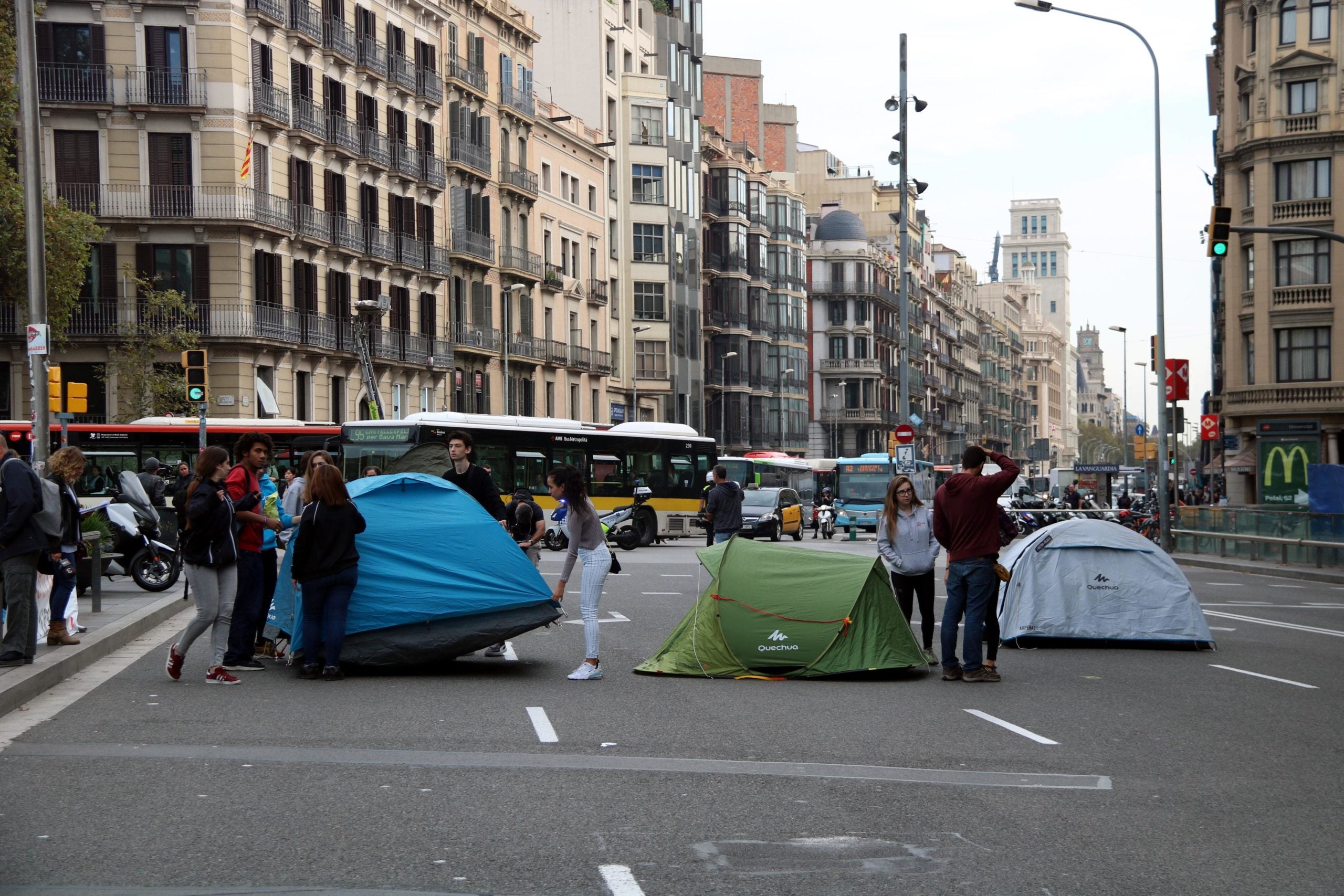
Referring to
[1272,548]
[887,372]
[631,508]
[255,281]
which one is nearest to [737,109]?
[887,372]

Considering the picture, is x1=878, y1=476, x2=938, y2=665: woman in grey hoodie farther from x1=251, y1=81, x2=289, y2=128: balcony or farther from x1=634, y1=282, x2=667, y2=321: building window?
x1=634, y1=282, x2=667, y2=321: building window

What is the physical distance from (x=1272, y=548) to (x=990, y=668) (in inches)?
861

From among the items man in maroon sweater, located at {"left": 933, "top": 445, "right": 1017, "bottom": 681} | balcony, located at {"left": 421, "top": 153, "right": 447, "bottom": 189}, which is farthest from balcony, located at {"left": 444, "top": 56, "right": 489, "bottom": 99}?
man in maroon sweater, located at {"left": 933, "top": 445, "right": 1017, "bottom": 681}

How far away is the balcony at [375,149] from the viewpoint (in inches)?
2256

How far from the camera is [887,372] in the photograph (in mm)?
122688

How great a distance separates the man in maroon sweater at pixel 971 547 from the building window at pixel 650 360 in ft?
218

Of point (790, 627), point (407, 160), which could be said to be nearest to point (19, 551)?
point (790, 627)

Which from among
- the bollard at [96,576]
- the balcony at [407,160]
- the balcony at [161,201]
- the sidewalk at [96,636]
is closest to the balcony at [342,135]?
the balcony at [407,160]

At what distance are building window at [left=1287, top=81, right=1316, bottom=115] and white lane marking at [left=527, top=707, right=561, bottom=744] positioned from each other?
158ft

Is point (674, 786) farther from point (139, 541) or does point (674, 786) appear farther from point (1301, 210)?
point (1301, 210)

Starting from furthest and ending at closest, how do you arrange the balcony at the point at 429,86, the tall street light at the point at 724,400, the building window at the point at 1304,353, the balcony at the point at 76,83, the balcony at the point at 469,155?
the tall street light at the point at 724,400, the balcony at the point at 469,155, the balcony at the point at 429,86, the building window at the point at 1304,353, the balcony at the point at 76,83

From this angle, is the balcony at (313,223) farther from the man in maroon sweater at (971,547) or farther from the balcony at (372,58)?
the man in maroon sweater at (971,547)

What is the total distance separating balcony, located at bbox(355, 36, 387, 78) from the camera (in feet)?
187

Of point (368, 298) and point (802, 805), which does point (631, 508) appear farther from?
point (802, 805)
